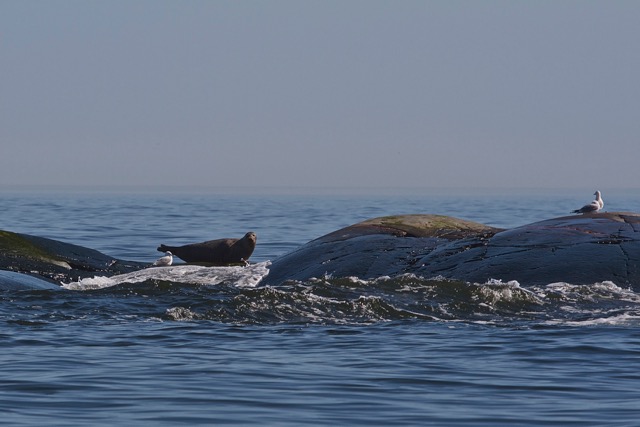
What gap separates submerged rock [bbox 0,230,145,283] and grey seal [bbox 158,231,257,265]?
0.95 m

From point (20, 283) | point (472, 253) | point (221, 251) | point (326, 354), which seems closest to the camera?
point (326, 354)

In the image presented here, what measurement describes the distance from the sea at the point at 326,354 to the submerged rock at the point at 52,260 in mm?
4839

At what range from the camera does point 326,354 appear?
35.2 feet

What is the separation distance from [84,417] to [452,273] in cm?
736

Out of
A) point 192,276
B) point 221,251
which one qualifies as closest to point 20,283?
point 192,276

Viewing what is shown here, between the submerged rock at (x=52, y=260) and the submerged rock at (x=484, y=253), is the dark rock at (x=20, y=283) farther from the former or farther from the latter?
the submerged rock at (x=484, y=253)

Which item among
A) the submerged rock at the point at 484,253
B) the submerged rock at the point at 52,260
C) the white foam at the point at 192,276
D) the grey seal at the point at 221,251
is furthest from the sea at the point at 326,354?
the grey seal at the point at 221,251

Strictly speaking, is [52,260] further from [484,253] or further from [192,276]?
[484,253]

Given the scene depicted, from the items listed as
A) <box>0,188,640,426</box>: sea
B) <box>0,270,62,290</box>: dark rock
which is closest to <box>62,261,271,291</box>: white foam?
<box>0,270,62,290</box>: dark rock

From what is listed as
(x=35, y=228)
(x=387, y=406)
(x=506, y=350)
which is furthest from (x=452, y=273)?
(x=35, y=228)

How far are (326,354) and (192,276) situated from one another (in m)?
8.40

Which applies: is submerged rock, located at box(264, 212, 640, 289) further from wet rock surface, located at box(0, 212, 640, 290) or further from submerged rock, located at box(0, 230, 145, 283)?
submerged rock, located at box(0, 230, 145, 283)

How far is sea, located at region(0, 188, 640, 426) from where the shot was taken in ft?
28.2

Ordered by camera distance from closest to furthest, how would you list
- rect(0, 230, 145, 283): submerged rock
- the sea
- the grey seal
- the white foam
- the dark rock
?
the sea → the dark rock → the white foam → rect(0, 230, 145, 283): submerged rock → the grey seal
